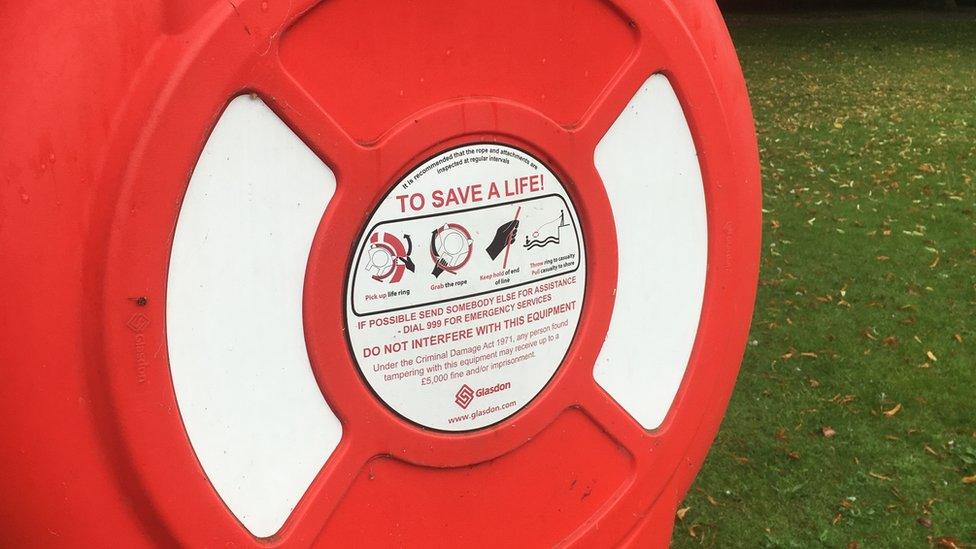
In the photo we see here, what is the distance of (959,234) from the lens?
607 cm

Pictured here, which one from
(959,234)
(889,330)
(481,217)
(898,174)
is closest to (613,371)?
(481,217)

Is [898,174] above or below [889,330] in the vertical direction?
below

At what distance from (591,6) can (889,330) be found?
3.46 meters

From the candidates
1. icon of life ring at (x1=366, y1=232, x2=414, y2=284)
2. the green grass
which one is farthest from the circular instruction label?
the green grass

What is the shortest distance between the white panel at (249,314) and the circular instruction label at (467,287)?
114mm

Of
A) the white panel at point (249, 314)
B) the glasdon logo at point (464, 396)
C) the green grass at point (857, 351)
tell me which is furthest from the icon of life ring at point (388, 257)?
the green grass at point (857, 351)

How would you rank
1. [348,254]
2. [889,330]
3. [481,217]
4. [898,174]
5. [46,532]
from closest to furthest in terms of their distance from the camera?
[46,532], [348,254], [481,217], [889,330], [898,174]

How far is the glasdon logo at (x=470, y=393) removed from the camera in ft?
6.15

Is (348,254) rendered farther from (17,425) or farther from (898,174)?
(898,174)

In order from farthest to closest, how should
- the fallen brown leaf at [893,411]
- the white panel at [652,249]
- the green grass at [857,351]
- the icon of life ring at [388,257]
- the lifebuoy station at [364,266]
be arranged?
the fallen brown leaf at [893,411] < the green grass at [857,351] < the white panel at [652,249] < the icon of life ring at [388,257] < the lifebuoy station at [364,266]

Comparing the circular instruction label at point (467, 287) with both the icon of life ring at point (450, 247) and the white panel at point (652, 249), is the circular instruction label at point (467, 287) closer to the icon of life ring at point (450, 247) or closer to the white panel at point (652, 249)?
the icon of life ring at point (450, 247)

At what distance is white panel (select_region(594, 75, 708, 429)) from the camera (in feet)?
6.51

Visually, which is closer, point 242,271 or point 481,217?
point 242,271

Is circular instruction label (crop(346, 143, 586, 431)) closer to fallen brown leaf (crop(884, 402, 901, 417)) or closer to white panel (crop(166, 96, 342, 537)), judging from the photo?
white panel (crop(166, 96, 342, 537))
